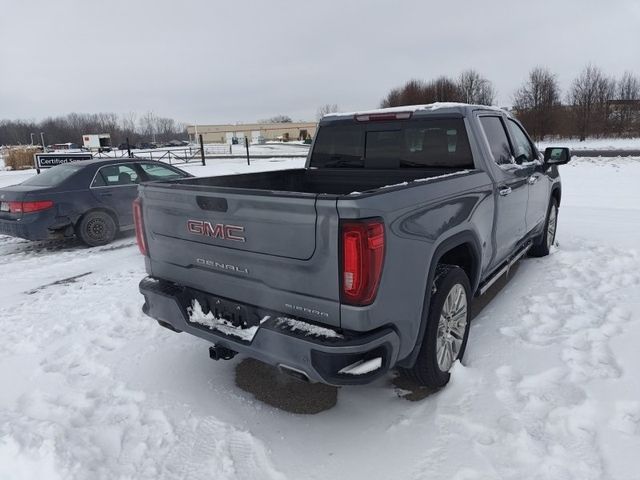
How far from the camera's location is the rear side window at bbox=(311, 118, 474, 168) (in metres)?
4.04

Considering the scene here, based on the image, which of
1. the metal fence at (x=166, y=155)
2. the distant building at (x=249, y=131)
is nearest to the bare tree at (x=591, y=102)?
the metal fence at (x=166, y=155)

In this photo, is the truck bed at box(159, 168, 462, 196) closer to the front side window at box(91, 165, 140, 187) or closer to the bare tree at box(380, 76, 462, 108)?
the front side window at box(91, 165, 140, 187)

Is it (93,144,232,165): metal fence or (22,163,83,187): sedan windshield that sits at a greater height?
(93,144,232,165): metal fence

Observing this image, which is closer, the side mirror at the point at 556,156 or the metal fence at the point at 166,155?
the side mirror at the point at 556,156

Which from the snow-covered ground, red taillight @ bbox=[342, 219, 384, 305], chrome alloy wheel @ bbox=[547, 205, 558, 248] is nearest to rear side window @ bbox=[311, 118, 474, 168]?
red taillight @ bbox=[342, 219, 384, 305]

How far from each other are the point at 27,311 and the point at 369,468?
13.7 feet

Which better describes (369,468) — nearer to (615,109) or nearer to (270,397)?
(270,397)

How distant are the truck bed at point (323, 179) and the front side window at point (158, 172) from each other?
15.5 ft

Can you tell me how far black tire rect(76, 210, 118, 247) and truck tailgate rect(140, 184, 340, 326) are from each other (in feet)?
17.2

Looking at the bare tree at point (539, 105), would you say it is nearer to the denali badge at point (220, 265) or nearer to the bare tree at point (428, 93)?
the bare tree at point (428, 93)

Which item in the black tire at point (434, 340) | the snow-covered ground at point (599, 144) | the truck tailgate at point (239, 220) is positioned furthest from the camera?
the snow-covered ground at point (599, 144)

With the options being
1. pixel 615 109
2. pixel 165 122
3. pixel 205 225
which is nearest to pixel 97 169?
pixel 205 225

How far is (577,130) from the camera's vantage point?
52.6 m

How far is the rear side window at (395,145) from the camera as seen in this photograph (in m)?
4.04
